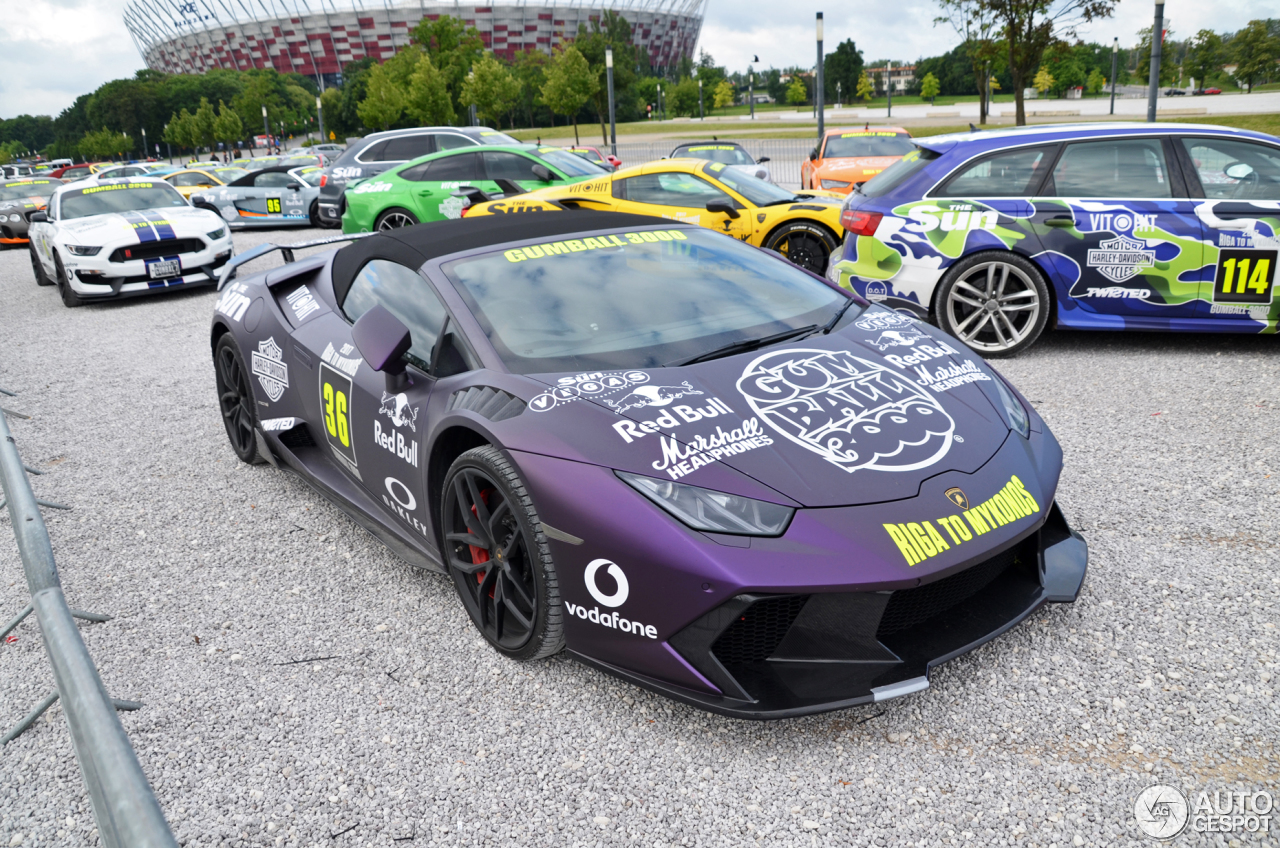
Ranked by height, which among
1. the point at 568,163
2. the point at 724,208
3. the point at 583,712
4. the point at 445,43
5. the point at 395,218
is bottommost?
the point at 583,712

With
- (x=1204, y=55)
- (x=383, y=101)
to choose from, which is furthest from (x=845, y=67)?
(x=383, y=101)

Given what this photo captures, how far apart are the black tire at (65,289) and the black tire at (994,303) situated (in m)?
9.27

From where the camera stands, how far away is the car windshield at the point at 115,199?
10.4 m

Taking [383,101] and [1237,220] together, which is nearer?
[1237,220]

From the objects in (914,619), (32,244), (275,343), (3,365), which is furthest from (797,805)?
(32,244)

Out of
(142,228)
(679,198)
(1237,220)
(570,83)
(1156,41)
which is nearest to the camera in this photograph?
Result: (1237,220)

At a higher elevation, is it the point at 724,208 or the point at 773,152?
the point at 773,152

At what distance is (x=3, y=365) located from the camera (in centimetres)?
754

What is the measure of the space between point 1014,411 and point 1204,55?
8370 cm

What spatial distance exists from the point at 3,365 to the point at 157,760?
6620 mm

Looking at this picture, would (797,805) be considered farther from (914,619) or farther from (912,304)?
(912,304)

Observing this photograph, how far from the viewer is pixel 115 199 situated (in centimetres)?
1057

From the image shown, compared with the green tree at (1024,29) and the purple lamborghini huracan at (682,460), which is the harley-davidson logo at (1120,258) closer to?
the purple lamborghini huracan at (682,460)

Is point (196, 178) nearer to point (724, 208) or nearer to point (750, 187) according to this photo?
point (750, 187)
